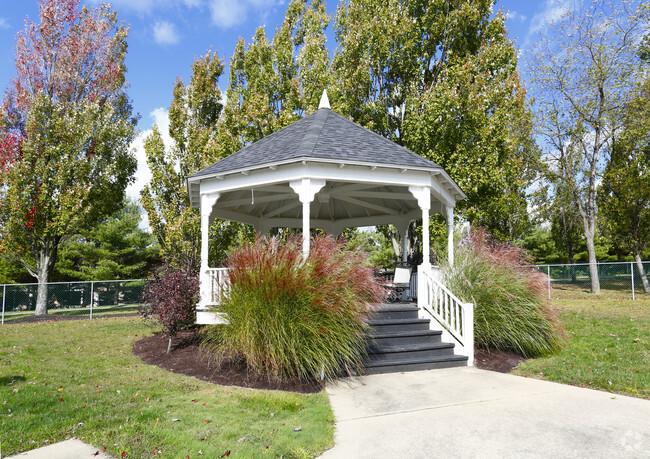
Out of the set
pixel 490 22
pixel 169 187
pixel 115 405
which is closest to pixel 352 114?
pixel 490 22

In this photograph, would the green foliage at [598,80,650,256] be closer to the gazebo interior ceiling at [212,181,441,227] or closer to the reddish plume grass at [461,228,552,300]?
the gazebo interior ceiling at [212,181,441,227]

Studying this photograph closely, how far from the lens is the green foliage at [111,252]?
2689cm

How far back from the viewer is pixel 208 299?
7711mm

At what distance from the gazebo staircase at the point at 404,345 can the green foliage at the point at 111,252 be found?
2431 centimetres

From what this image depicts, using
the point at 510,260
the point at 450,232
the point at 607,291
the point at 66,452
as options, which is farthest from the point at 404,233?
the point at 607,291

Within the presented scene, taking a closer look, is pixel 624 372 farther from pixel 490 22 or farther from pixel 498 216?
pixel 498 216

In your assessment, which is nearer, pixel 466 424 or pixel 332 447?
pixel 332 447

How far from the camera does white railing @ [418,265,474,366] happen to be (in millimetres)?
6637

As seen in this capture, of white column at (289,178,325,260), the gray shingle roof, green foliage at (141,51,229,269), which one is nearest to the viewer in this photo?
white column at (289,178,325,260)

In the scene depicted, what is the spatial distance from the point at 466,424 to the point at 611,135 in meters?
21.3

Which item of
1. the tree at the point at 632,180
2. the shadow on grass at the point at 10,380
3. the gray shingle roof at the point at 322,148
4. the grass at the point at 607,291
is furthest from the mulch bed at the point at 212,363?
the tree at the point at 632,180

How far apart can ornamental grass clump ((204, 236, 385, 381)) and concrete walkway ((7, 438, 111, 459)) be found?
211 centimetres

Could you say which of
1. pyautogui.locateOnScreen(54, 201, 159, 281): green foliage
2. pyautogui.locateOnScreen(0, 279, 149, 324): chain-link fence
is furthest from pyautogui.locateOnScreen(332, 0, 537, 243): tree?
pyautogui.locateOnScreen(54, 201, 159, 281): green foliage

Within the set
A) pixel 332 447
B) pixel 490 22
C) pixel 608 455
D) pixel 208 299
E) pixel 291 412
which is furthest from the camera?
pixel 490 22
